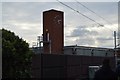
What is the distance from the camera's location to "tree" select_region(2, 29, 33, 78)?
13.1 m

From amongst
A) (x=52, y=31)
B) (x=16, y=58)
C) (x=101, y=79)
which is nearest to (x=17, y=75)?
(x=16, y=58)

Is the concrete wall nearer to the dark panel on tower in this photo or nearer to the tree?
the tree

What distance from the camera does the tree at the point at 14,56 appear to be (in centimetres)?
1312

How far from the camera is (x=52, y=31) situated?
54844 millimetres

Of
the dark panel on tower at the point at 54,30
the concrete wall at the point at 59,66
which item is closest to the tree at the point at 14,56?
the concrete wall at the point at 59,66

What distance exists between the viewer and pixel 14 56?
44.3 ft

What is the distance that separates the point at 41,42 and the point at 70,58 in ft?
90.6

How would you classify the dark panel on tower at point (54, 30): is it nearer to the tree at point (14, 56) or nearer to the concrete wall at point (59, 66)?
the concrete wall at point (59, 66)

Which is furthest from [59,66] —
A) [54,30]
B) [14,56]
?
[54,30]

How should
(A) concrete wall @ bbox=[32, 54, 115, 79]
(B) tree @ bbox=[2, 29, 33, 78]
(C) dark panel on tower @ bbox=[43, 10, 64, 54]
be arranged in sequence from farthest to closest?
(C) dark panel on tower @ bbox=[43, 10, 64, 54]
(A) concrete wall @ bbox=[32, 54, 115, 79]
(B) tree @ bbox=[2, 29, 33, 78]

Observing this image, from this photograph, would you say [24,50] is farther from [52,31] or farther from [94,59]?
[52,31]

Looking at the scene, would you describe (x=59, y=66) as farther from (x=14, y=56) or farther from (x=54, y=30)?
(x=54, y=30)

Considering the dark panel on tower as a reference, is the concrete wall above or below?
below

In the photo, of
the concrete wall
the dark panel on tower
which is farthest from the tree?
the dark panel on tower
